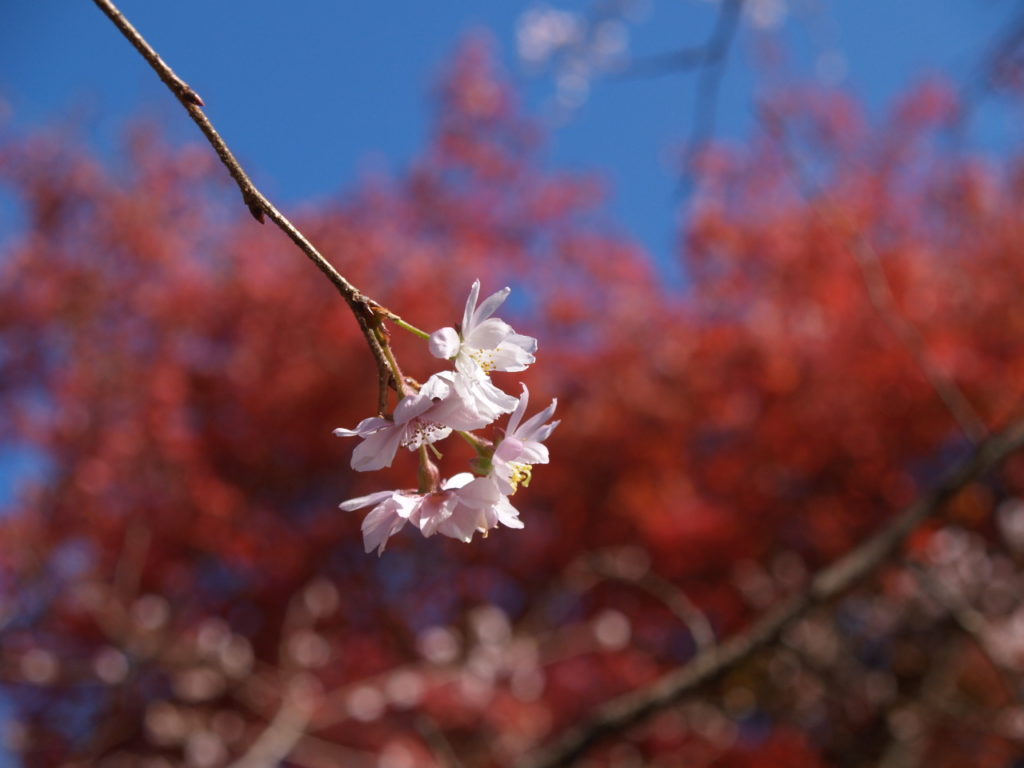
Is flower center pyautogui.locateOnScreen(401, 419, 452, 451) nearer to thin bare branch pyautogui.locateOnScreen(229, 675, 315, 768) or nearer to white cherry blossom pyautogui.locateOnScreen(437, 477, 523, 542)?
white cherry blossom pyautogui.locateOnScreen(437, 477, 523, 542)

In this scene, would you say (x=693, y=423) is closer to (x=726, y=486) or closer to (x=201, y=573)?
(x=726, y=486)

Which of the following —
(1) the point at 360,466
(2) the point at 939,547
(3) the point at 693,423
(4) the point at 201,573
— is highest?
(4) the point at 201,573

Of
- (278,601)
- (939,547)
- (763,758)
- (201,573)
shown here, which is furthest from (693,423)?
(201,573)

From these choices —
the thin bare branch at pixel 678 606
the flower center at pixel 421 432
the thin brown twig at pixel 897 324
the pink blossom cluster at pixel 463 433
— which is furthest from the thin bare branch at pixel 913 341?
the flower center at pixel 421 432

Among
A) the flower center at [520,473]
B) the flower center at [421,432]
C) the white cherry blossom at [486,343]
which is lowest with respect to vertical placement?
the flower center at [421,432]

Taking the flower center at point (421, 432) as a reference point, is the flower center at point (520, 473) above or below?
above

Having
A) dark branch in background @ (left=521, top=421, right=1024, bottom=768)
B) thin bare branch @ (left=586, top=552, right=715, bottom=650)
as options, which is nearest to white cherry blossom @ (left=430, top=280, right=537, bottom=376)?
thin bare branch @ (left=586, top=552, right=715, bottom=650)

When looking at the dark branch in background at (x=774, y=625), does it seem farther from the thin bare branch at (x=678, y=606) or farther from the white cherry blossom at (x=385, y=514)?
the white cherry blossom at (x=385, y=514)
